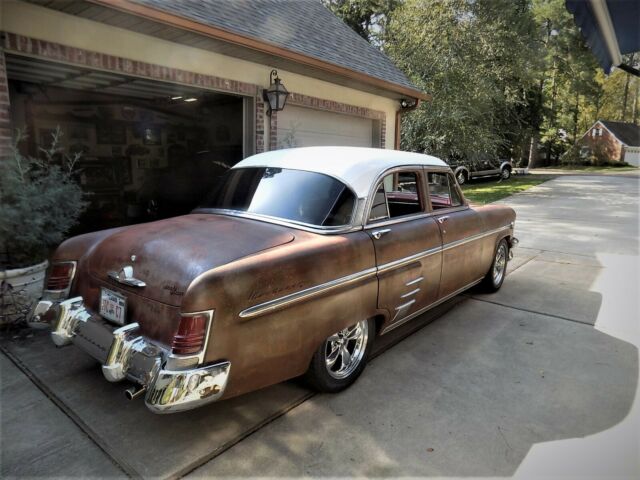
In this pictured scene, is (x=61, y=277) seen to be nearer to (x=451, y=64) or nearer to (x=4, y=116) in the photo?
(x=4, y=116)

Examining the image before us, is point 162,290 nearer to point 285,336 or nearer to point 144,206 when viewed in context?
point 285,336

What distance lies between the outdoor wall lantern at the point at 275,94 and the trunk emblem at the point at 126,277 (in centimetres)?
482

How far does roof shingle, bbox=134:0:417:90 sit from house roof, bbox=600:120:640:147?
43318mm

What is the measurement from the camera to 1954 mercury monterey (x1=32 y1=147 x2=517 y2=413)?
7.25ft

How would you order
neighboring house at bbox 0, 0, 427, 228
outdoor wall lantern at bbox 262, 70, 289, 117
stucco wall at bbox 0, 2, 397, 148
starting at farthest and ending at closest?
outdoor wall lantern at bbox 262, 70, 289, 117 → neighboring house at bbox 0, 0, 427, 228 → stucco wall at bbox 0, 2, 397, 148

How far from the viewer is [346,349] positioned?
3.10m

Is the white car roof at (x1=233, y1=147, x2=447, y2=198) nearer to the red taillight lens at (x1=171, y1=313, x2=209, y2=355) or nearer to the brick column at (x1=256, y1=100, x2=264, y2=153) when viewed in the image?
the red taillight lens at (x1=171, y1=313, x2=209, y2=355)

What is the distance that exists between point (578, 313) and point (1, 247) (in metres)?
5.54

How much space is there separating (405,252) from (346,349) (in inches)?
34.2

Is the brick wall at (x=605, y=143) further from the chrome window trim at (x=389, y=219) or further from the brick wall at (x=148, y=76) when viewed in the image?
the chrome window trim at (x=389, y=219)

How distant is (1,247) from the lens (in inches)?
148

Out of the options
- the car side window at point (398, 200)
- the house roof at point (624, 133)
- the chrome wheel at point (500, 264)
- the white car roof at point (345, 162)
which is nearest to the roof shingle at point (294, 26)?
the white car roof at point (345, 162)

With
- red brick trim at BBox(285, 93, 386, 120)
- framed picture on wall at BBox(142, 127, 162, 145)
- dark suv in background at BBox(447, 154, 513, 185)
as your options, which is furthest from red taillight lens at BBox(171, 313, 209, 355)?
dark suv in background at BBox(447, 154, 513, 185)

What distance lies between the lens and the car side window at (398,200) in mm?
3328
